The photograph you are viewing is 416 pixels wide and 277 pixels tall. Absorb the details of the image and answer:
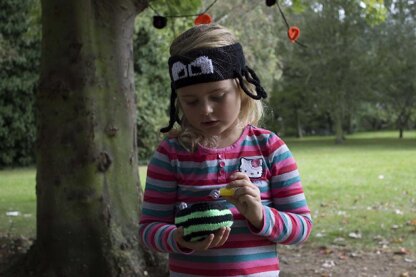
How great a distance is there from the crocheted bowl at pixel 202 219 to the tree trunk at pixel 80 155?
2845mm

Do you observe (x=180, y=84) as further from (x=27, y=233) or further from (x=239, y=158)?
(x=27, y=233)

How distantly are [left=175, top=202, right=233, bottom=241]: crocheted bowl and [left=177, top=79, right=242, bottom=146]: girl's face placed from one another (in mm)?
321

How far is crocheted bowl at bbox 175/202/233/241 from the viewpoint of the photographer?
1789 mm

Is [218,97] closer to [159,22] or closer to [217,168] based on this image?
[217,168]

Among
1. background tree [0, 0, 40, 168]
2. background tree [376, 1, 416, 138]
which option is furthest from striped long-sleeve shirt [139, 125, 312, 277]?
background tree [376, 1, 416, 138]

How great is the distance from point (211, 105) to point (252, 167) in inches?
10.6

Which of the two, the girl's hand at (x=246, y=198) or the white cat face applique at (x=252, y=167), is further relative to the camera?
the white cat face applique at (x=252, y=167)

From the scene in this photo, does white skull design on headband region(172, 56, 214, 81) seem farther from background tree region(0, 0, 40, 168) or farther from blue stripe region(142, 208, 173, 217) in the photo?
background tree region(0, 0, 40, 168)

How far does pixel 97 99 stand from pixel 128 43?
2.24ft

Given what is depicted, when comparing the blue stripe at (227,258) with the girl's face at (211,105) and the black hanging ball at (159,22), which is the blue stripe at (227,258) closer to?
the girl's face at (211,105)

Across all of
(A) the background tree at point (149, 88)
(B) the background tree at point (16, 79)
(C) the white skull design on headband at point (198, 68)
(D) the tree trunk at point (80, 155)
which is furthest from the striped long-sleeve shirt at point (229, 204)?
(A) the background tree at point (149, 88)

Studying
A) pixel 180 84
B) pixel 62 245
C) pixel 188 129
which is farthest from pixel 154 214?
pixel 62 245

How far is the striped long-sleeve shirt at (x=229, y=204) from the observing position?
2008 millimetres

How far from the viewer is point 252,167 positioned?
2.02 m
